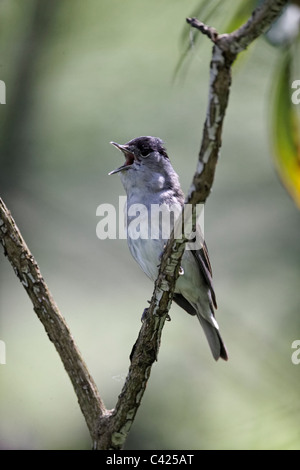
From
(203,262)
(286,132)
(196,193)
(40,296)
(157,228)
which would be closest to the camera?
(196,193)

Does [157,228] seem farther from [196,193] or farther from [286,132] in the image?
[196,193]

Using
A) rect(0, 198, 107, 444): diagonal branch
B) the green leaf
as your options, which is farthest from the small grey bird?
the green leaf

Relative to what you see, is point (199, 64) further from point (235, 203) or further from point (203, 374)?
point (203, 374)

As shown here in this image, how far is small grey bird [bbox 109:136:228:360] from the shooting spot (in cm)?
345

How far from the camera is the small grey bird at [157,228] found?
345cm

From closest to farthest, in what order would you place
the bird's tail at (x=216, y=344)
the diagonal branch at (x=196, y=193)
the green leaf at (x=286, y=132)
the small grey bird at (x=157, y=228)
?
the diagonal branch at (x=196, y=193), the green leaf at (x=286, y=132), the small grey bird at (x=157, y=228), the bird's tail at (x=216, y=344)

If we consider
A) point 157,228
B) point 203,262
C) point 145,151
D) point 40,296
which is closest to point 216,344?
point 203,262

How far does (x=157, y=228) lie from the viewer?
3.40 metres

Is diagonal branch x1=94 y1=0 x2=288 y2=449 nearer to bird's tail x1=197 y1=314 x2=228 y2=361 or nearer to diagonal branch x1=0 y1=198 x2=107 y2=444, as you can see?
diagonal branch x1=0 y1=198 x2=107 y2=444

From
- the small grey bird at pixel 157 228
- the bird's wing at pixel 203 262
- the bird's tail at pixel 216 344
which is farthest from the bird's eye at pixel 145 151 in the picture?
the bird's tail at pixel 216 344

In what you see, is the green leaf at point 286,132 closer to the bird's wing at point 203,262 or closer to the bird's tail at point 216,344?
the bird's wing at point 203,262

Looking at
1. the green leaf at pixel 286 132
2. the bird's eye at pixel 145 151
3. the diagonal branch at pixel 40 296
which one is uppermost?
the green leaf at pixel 286 132

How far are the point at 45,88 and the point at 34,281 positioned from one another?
250 cm
